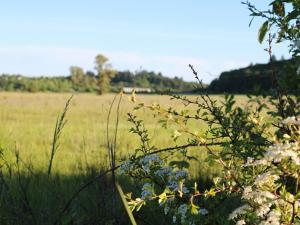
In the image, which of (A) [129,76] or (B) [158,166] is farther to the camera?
(A) [129,76]

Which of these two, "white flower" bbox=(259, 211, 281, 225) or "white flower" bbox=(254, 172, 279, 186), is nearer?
"white flower" bbox=(254, 172, 279, 186)

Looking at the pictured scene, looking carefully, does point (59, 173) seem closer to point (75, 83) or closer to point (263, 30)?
point (263, 30)

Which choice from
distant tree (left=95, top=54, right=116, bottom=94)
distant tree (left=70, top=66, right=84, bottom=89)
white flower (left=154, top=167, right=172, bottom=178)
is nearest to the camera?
white flower (left=154, top=167, right=172, bottom=178)

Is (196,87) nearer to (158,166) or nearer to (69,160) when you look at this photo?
(158,166)

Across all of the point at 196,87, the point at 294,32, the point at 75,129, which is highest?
the point at 294,32

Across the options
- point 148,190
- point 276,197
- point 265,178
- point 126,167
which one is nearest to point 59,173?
point 126,167

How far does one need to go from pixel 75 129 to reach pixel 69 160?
6028 millimetres

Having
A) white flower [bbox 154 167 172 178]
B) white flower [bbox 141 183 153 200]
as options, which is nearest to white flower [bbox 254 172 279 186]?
white flower [bbox 141 183 153 200]

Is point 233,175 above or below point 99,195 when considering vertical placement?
above

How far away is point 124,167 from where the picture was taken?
2.92 metres

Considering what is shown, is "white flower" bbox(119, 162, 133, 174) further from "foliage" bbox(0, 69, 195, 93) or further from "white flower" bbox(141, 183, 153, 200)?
"foliage" bbox(0, 69, 195, 93)

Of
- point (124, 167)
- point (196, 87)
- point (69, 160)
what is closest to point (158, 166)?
point (124, 167)

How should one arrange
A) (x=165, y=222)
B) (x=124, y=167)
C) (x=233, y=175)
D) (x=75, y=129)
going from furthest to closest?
(x=75, y=129)
(x=165, y=222)
(x=124, y=167)
(x=233, y=175)

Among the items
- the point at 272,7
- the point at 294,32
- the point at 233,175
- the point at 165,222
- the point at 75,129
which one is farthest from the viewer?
the point at 75,129
